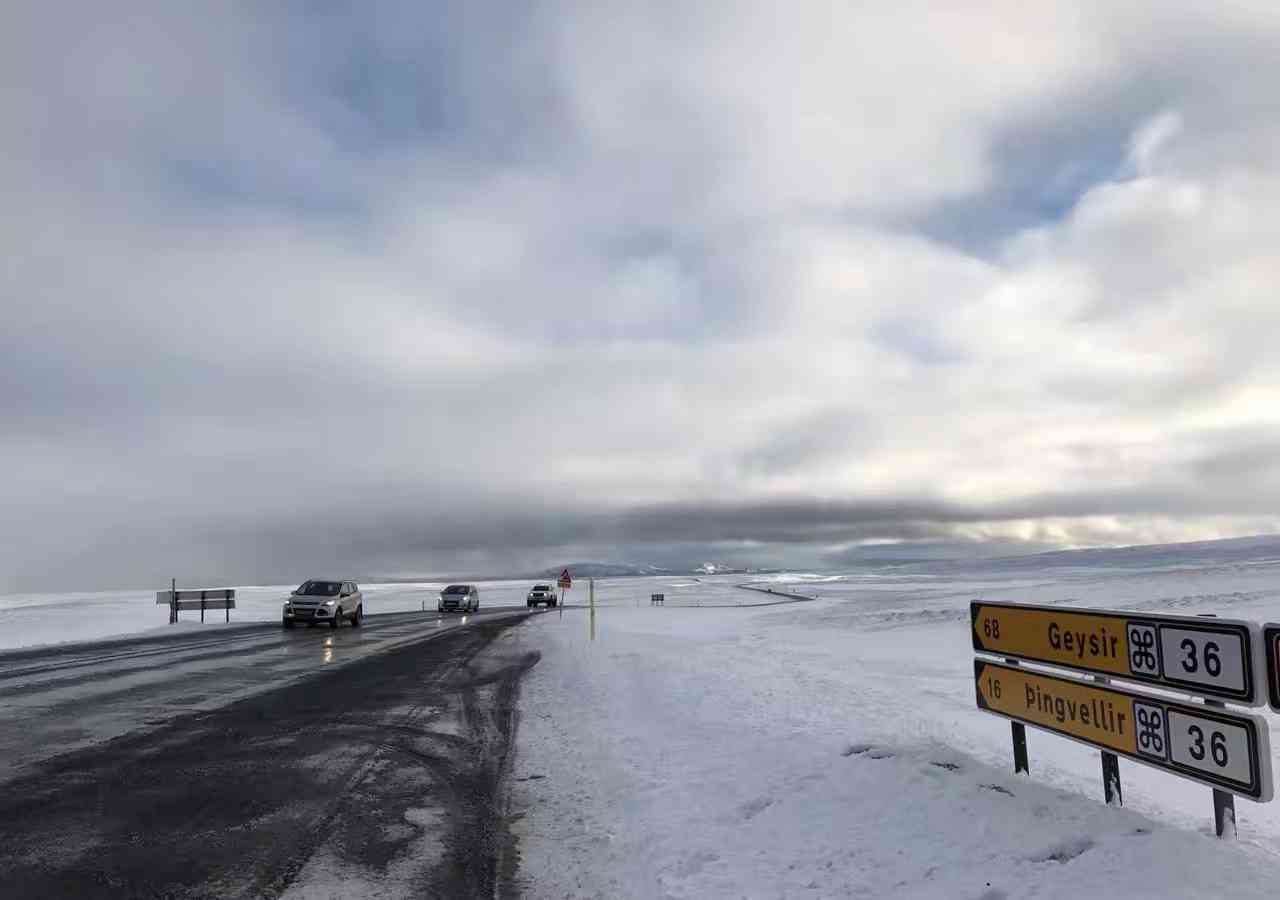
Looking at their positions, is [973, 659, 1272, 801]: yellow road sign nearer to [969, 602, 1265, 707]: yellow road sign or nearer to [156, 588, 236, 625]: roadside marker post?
[969, 602, 1265, 707]: yellow road sign

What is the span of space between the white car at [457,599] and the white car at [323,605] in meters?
17.5

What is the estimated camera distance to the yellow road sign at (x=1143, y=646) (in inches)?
→ 175

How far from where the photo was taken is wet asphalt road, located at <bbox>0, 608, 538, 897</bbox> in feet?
18.1

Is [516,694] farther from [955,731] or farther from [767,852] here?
[767,852]

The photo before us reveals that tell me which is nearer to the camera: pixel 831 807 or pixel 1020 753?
pixel 1020 753

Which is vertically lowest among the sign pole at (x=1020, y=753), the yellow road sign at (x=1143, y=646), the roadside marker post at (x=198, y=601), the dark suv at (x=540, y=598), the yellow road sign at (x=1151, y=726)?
the dark suv at (x=540, y=598)

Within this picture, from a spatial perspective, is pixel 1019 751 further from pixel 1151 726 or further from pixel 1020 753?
pixel 1151 726

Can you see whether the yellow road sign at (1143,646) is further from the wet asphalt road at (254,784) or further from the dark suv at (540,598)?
the dark suv at (540,598)

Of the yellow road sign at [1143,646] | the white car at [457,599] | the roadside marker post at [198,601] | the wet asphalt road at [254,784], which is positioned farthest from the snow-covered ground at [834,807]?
the white car at [457,599]

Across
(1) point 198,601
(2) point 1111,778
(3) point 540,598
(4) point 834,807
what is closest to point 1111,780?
(2) point 1111,778

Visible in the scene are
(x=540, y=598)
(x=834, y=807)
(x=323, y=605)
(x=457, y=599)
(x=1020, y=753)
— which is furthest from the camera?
(x=540, y=598)

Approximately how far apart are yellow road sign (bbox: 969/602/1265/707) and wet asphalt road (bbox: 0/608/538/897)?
445 centimetres

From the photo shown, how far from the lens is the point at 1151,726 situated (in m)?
5.07

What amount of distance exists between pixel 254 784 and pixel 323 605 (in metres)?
26.9
